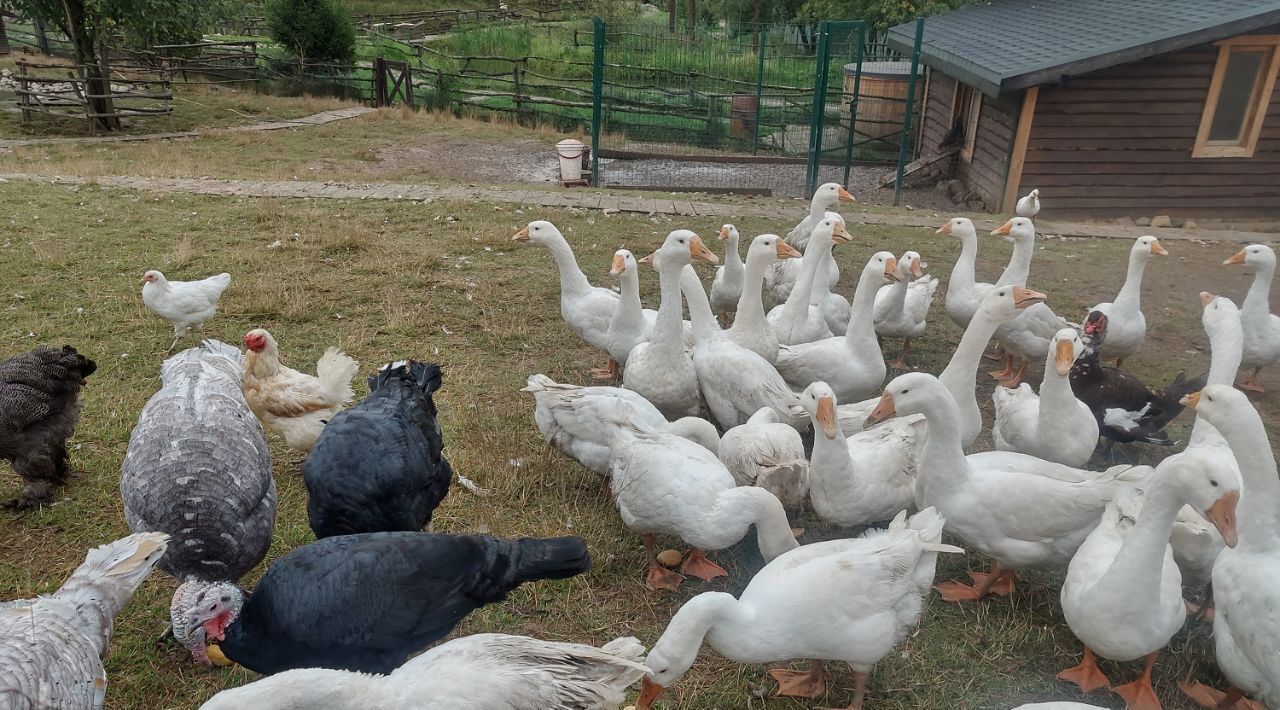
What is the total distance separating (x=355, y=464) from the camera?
338cm

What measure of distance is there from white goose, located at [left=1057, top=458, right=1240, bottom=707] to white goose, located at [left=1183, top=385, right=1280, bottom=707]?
15 centimetres

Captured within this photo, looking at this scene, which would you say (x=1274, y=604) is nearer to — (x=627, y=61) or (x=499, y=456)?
(x=499, y=456)

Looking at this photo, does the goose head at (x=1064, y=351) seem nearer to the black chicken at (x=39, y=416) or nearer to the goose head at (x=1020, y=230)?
the goose head at (x=1020, y=230)

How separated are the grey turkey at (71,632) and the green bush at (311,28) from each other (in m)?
23.6

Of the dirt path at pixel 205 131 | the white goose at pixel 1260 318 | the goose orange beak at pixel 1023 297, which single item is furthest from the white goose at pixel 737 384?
the dirt path at pixel 205 131

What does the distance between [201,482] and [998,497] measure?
3.49 meters

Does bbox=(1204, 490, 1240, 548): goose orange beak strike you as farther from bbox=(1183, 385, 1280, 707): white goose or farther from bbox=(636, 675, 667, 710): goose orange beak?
bbox=(636, 675, 667, 710): goose orange beak

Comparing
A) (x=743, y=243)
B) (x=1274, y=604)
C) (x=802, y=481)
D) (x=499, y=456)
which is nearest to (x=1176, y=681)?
(x=1274, y=604)

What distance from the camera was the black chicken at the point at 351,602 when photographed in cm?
268

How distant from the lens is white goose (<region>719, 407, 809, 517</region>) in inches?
154

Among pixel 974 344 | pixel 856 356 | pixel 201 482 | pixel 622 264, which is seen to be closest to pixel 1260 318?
pixel 974 344

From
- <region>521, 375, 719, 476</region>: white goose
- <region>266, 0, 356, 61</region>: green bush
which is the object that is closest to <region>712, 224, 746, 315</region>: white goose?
<region>521, 375, 719, 476</region>: white goose

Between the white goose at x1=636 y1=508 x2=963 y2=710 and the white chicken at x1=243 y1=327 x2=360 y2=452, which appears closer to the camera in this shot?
the white goose at x1=636 y1=508 x2=963 y2=710

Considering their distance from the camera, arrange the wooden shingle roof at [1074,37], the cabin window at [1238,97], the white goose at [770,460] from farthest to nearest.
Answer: the cabin window at [1238,97], the wooden shingle roof at [1074,37], the white goose at [770,460]
